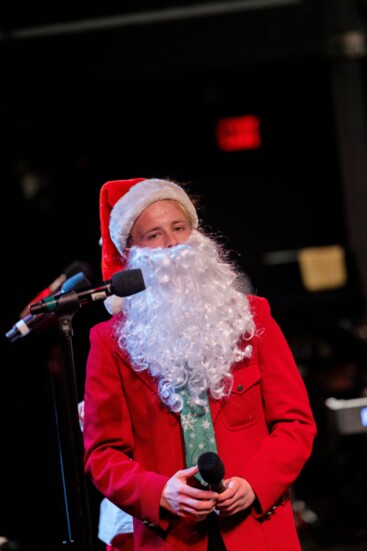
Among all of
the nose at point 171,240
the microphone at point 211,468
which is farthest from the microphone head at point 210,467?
the nose at point 171,240

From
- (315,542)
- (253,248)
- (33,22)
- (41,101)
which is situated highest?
(33,22)

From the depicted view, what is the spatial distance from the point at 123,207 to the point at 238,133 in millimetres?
6446

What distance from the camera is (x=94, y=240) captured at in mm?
7188

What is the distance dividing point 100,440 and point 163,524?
0.83 feet

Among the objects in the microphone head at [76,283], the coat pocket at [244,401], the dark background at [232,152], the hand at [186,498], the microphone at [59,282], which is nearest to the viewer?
the hand at [186,498]

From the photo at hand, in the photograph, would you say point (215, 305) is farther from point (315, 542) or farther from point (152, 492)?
point (315, 542)

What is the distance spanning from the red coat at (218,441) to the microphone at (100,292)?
0.51ft

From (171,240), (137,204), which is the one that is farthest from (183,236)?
(137,204)

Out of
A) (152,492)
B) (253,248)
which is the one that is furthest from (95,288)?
(253,248)

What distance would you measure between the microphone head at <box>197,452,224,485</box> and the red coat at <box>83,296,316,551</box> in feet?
0.76

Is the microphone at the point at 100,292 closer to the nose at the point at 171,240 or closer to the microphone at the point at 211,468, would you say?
the nose at the point at 171,240

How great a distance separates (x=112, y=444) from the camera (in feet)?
7.09

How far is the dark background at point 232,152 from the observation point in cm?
578

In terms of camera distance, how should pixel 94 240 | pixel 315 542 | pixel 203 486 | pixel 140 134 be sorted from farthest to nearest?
pixel 140 134, pixel 94 240, pixel 315 542, pixel 203 486
